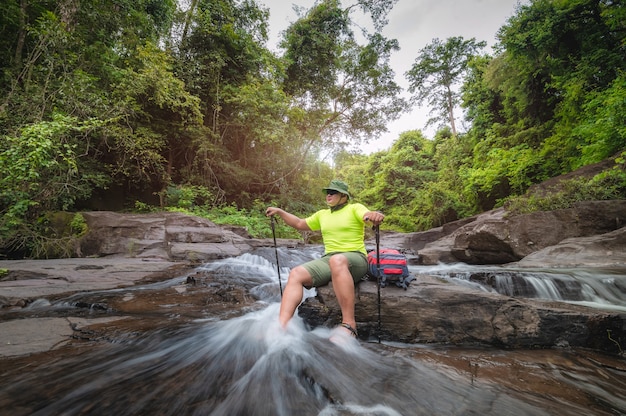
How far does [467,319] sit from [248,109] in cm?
1272

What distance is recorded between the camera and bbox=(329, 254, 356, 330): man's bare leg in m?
2.74

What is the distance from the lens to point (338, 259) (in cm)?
287

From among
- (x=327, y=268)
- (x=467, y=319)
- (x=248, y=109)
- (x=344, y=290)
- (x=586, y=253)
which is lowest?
(x=467, y=319)

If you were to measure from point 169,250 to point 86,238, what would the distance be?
2.47m

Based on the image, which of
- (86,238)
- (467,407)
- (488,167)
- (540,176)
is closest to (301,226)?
(467,407)

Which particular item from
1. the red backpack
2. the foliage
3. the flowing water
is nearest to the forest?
the foliage

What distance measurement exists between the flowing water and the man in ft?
0.87

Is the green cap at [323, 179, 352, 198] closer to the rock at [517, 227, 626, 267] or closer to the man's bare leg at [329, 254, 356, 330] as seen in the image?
the man's bare leg at [329, 254, 356, 330]

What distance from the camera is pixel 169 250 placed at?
7.82 meters

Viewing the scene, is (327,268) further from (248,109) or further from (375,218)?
(248,109)

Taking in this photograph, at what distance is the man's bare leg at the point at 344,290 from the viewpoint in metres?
2.74

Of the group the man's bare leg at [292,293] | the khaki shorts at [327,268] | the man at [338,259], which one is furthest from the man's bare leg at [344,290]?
the man's bare leg at [292,293]

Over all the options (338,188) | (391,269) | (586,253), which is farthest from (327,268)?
(586,253)

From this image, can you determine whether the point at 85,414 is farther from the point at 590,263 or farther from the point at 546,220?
the point at 546,220
